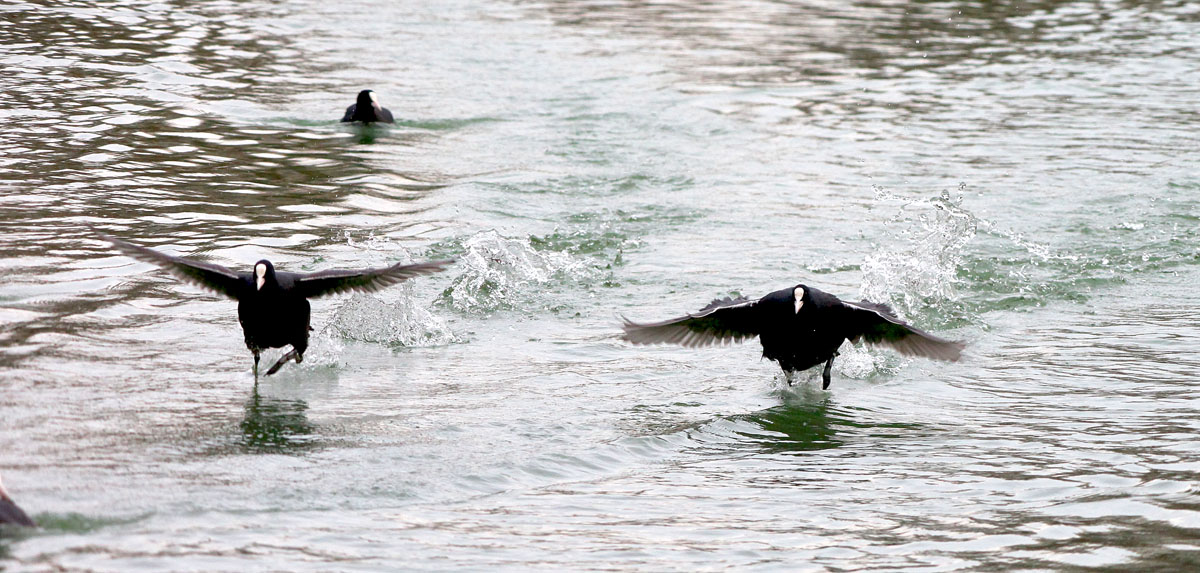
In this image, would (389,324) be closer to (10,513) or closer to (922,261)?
(10,513)

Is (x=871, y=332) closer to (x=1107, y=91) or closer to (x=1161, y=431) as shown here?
(x=1161, y=431)

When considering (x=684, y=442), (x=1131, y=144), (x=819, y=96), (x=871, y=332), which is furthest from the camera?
(x=819, y=96)

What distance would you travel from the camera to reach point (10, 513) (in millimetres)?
5832

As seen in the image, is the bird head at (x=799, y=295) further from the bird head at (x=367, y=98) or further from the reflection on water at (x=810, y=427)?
the bird head at (x=367, y=98)

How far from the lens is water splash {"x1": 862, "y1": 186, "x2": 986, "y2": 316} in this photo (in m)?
10.9

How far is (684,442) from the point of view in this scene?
8.02 m

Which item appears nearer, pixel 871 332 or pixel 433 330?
pixel 871 332

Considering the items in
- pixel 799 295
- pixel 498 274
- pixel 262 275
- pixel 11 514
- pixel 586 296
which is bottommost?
pixel 586 296

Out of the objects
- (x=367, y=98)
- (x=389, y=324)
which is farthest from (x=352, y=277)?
(x=367, y=98)

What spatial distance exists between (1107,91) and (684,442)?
12.3m

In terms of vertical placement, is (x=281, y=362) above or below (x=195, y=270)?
below

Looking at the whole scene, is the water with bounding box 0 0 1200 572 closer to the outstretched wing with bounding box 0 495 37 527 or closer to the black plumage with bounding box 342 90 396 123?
the outstretched wing with bounding box 0 495 37 527

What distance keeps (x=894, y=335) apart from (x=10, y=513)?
16.8 feet

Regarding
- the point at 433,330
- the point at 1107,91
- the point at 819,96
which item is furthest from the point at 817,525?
the point at 1107,91
